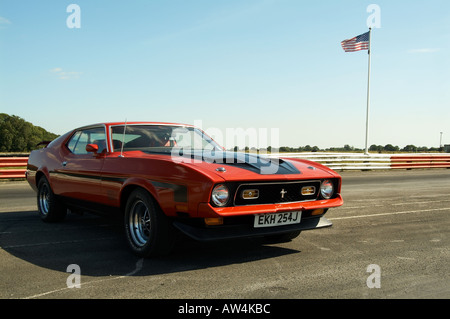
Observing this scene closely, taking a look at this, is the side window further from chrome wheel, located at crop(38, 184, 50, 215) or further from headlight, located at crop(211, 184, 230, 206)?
headlight, located at crop(211, 184, 230, 206)

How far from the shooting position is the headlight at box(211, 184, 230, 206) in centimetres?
362

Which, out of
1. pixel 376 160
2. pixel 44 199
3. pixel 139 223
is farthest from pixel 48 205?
pixel 376 160

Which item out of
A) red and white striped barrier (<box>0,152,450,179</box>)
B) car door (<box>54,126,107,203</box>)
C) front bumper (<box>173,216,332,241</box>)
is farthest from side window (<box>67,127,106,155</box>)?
red and white striped barrier (<box>0,152,450,179</box>)

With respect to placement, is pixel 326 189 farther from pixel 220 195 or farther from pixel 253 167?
pixel 220 195

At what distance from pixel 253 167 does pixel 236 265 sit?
952 millimetres

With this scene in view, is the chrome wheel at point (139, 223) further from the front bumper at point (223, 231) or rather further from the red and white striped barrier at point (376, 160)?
the red and white striped barrier at point (376, 160)

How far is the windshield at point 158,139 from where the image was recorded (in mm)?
4973

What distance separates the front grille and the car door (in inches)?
73.8

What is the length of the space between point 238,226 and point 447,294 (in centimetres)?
173

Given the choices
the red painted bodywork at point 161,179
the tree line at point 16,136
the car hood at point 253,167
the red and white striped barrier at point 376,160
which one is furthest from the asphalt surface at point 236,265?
the tree line at point 16,136

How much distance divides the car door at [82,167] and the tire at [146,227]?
0.72m

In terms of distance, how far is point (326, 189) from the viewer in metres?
4.42

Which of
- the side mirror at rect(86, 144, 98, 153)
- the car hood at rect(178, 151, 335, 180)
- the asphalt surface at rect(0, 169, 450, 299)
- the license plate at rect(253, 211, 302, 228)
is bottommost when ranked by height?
the asphalt surface at rect(0, 169, 450, 299)
